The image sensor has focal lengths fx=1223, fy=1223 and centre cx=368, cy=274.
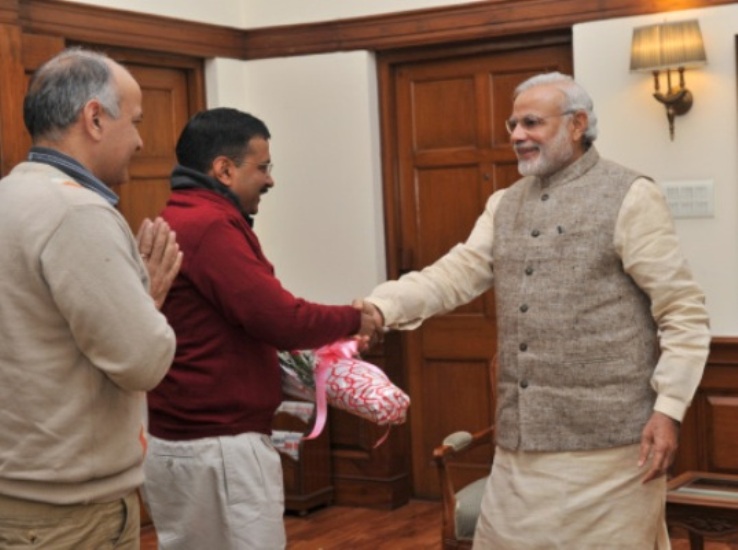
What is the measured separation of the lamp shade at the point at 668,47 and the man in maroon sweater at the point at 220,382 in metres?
2.53

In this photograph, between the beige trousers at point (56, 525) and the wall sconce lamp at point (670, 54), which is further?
the wall sconce lamp at point (670, 54)

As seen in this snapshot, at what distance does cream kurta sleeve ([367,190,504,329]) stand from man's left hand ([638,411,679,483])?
622 mm

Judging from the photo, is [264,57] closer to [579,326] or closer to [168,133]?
[168,133]

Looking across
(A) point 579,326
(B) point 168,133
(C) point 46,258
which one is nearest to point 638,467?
(A) point 579,326

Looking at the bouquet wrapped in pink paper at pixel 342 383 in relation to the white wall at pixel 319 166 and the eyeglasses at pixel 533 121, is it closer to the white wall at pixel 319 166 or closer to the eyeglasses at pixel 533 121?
the eyeglasses at pixel 533 121

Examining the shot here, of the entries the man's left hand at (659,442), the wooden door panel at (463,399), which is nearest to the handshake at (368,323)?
the man's left hand at (659,442)

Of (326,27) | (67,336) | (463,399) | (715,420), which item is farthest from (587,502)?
(326,27)

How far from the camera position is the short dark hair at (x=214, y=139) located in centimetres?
278

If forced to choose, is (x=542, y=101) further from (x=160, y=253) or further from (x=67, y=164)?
(x=67, y=164)

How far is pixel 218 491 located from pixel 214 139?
0.79m

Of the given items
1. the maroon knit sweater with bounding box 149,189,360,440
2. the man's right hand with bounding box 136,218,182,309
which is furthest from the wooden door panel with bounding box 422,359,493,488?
the man's right hand with bounding box 136,218,182,309

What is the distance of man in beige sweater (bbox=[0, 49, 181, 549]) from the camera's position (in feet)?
6.49

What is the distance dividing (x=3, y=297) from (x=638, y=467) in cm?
148

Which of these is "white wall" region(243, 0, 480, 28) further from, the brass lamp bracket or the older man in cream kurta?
the older man in cream kurta
